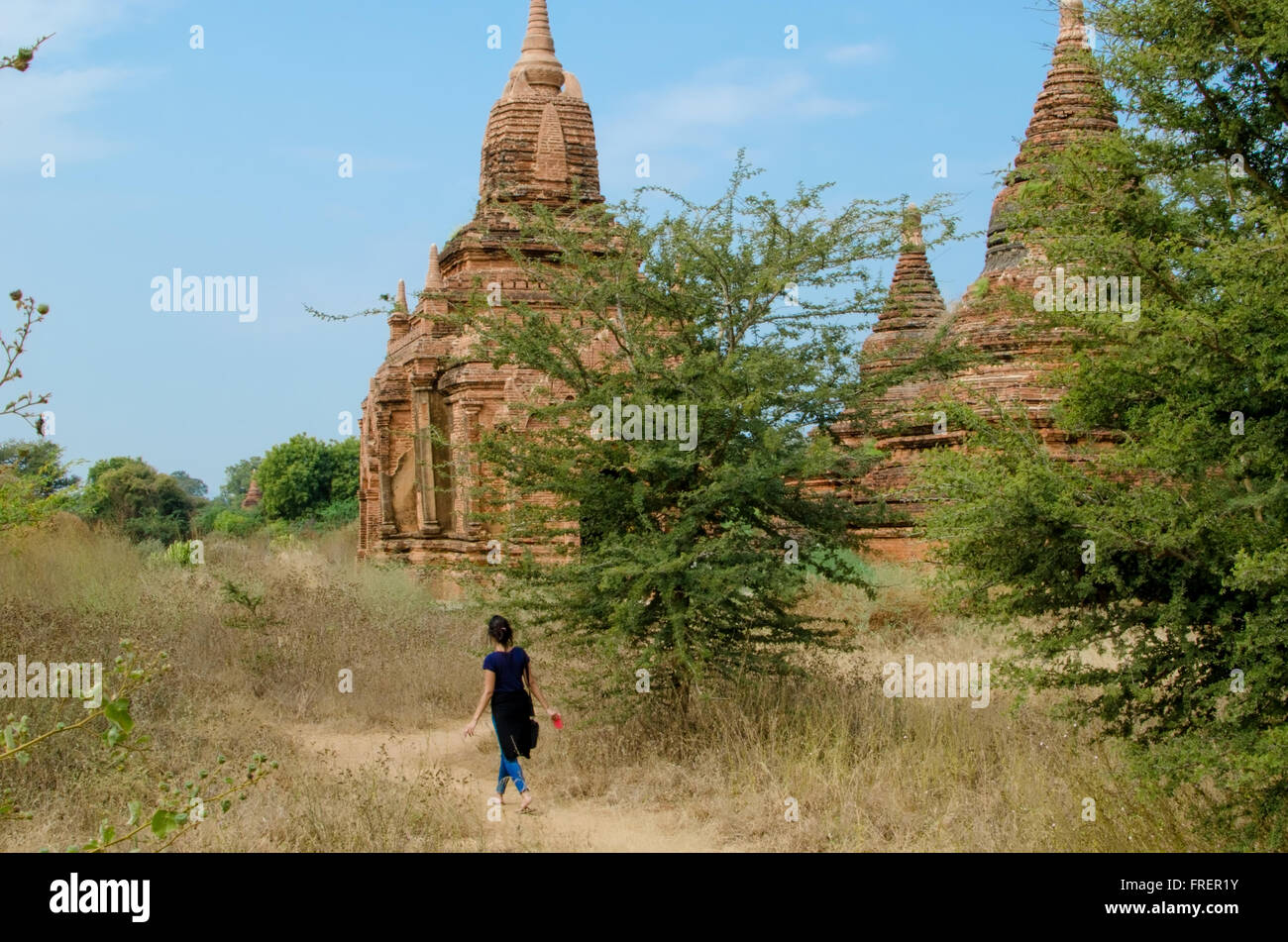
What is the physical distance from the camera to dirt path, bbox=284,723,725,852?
7406mm

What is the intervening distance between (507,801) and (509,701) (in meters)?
0.78

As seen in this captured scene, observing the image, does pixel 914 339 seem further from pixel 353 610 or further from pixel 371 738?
pixel 353 610

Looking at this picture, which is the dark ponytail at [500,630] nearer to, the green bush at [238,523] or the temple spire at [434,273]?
the temple spire at [434,273]

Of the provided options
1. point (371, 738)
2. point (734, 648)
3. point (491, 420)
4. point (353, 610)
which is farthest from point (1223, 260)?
point (491, 420)

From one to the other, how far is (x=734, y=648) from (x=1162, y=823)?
12.1 feet

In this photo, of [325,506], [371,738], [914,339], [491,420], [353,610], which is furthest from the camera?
[325,506]

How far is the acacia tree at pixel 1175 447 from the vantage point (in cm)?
579

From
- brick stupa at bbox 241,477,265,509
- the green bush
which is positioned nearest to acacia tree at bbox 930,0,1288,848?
the green bush

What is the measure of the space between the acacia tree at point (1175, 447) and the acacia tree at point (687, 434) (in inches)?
96.2

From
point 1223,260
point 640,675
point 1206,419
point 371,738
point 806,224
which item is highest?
point 806,224

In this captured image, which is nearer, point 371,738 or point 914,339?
point 914,339

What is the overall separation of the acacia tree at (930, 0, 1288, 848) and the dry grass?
66 centimetres

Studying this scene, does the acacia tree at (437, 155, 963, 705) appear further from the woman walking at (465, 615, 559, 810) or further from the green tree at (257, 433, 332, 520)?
the green tree at (257, 433, 332, 520)
